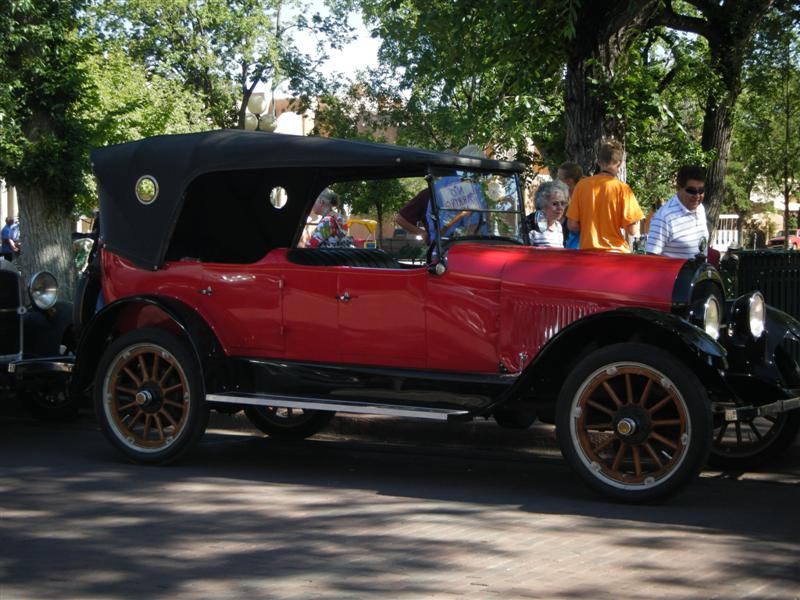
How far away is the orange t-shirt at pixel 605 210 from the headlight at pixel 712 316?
5.93 ft

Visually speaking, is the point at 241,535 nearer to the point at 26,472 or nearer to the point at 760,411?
the point at 26,472

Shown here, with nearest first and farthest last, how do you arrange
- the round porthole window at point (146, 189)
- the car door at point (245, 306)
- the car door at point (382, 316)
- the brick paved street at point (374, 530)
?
the brick paved street at point (374, 530), the car door at point (382, 316), the car door at point (245, 306), the round porthole window at point (146, 189)

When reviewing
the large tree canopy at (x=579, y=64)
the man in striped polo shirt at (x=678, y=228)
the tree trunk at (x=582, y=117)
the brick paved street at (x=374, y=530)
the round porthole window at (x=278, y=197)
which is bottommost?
the brick paved street at (x=374, y=530)

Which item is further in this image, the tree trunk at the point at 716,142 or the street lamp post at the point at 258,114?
the tree trunk at the point at 716,142

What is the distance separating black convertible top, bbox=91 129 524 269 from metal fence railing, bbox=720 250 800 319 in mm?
3401

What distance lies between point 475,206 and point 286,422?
7.75ft

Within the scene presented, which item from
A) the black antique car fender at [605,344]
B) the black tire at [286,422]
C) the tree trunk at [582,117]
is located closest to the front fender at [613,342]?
the black antique car fender at [605,344]

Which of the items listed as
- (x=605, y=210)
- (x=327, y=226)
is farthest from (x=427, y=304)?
(x=605, y=210)

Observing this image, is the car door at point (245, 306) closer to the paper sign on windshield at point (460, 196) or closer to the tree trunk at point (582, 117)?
the paper sign on windshield at point (460, 196)

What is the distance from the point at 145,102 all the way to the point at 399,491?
22.3 metres

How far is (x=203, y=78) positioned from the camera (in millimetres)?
43219

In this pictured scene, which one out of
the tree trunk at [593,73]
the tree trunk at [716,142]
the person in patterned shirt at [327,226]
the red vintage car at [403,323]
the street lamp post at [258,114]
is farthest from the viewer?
the tree trunk at [716,142]

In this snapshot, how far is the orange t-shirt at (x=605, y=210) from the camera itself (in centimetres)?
815

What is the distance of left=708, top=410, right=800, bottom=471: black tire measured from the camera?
7137 mm
